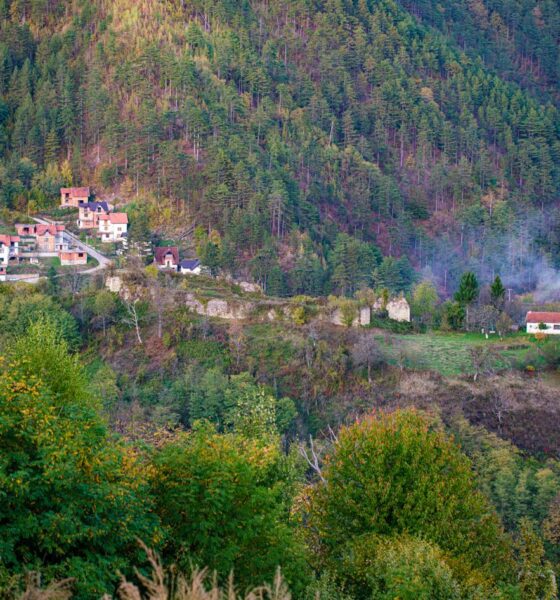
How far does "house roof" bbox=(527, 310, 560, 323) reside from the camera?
5566 centimetres

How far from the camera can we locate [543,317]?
5600 cm

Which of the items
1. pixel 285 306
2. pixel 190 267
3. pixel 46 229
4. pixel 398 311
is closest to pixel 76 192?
pixel 46 229

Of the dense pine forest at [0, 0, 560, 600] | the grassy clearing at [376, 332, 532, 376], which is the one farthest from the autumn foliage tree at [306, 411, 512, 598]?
the grassy clearing at [376, 332, 532, 376]

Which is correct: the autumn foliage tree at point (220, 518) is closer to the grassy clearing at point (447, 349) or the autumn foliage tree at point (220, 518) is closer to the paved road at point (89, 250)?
the grassy clearing at point (447, 349)

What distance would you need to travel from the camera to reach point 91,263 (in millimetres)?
66062

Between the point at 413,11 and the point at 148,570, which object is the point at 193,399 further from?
the point at 413,11

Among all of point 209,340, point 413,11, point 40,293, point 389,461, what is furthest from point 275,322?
point 413,11

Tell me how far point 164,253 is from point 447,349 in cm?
2433

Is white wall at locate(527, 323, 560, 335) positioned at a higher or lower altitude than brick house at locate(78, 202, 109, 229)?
lower

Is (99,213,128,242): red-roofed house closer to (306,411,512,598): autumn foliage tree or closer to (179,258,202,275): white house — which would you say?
(179,258,202,275): white house

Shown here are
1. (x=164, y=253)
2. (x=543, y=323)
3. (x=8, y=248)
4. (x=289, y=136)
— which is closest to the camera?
(x=543, y=323)

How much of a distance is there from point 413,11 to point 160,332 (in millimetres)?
94063

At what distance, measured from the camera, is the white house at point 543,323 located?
181ft

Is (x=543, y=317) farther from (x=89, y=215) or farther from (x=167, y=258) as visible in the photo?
(x=89, y=215)
